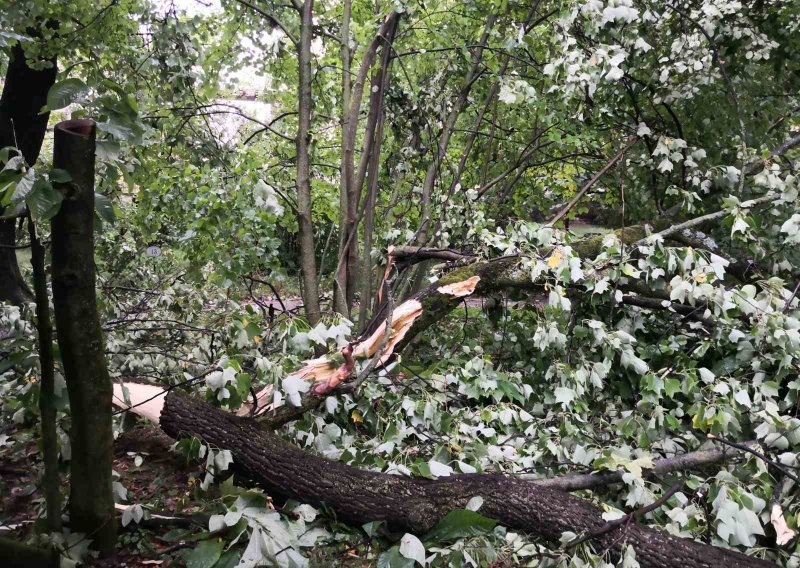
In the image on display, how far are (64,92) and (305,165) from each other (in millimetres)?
2435

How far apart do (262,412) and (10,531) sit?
1.11 metres

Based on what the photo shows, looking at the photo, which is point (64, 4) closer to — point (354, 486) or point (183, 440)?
point (183, 440)

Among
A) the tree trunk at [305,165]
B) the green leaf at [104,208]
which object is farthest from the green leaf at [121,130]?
the tree trunk at [305,165]

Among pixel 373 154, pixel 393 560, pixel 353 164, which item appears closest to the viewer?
pixel 393 560

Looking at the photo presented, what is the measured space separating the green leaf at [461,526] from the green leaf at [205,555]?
2.56ft

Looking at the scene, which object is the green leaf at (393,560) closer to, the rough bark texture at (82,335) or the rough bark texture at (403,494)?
the rough bark texture at (403,494)

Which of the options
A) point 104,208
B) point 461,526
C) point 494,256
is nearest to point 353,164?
point 494,256

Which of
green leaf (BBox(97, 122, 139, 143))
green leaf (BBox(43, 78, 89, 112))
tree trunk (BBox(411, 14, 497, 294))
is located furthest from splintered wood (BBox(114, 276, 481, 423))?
green leaf (BBox(43, 78, 89, 112))

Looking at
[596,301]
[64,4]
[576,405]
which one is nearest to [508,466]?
[576,405]

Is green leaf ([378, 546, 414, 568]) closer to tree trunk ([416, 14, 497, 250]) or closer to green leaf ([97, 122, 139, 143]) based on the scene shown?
green leaf ([97, 122, 139, 143])

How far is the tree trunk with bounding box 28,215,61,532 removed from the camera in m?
1.58

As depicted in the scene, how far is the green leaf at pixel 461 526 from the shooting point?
2.14 metres

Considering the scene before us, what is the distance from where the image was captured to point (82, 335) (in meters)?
1.67

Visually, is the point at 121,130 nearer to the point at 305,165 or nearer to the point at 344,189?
the point at 305,165
